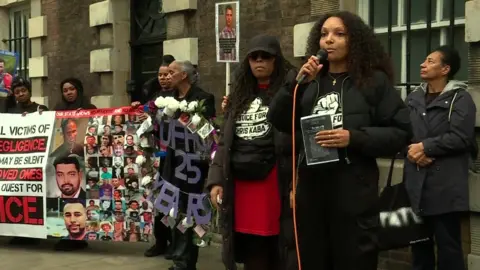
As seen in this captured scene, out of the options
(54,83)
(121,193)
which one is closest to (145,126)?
(121,193)

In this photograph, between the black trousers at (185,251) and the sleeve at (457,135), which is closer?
the sleeve at (457,135)

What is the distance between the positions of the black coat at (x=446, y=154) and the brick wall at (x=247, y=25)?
2233 mm

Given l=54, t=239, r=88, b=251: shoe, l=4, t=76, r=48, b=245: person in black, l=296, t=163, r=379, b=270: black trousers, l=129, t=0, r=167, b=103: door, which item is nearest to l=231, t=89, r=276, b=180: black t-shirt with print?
l=296, t=163, r=379, b=270: black trousers

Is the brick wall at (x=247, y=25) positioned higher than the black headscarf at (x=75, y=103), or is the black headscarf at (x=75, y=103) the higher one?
the brick wall at (x=247, y=25)

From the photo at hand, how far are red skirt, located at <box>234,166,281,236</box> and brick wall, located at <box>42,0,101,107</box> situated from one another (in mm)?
6104

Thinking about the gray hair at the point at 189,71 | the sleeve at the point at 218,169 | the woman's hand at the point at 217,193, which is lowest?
the woman's hand at the point at 217,193

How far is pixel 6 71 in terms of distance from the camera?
8.51 metres

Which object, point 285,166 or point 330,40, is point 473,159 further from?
point 330,40

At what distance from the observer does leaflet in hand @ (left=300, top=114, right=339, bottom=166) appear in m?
3.10

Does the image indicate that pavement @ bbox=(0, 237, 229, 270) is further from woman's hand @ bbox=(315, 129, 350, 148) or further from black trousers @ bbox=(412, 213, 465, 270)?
woman's hand @ bbox=(315, 129, 350, 148)

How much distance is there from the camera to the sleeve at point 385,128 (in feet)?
10.2

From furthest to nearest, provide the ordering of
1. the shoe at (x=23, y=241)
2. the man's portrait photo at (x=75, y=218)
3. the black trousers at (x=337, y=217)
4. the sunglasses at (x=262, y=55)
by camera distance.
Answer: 1. the shoe at (x=23, y=241)
2. the man's portrait photo at (x=75, y=218)
3. the sunglasses at (x=262, y=55)
4. the black trousers at (x=337, y=217)

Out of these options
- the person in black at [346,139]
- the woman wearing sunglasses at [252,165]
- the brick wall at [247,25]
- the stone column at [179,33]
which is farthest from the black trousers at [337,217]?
the stone column at [179,33]

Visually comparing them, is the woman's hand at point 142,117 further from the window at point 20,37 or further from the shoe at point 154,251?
the window at point 20,37
